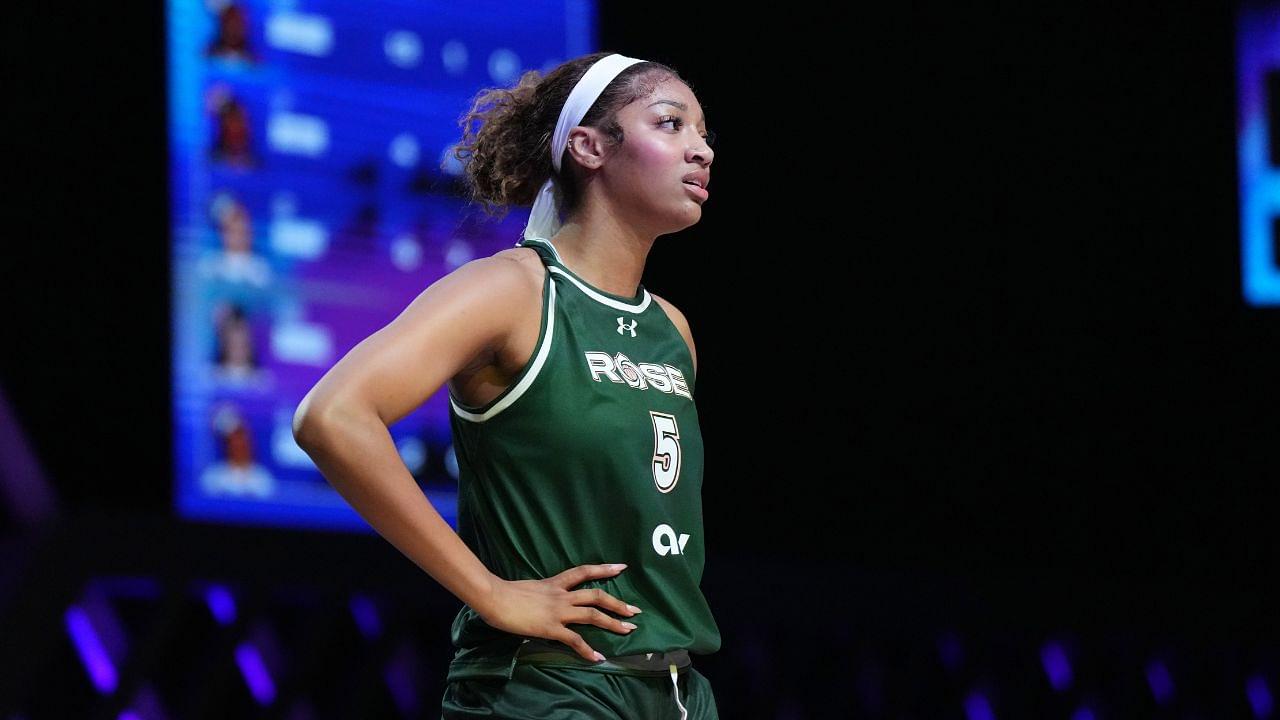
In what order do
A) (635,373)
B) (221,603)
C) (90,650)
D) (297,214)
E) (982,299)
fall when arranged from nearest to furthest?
(635,373) < (90,650) < (221,603) < (297,214) < (982,299)

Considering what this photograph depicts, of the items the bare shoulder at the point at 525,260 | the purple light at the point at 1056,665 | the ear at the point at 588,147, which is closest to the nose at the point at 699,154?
the ear at the point at 588,147

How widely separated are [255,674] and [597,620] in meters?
1.65

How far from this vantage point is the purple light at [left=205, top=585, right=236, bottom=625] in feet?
9.80

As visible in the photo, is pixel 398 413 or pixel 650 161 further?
pixel 650 161

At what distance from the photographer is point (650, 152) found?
1.72 metres

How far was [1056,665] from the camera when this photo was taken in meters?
3.59

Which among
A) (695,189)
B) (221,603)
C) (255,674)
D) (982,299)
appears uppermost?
(695,189)

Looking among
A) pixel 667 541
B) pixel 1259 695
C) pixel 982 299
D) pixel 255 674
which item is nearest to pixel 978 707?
pixel 1259 695

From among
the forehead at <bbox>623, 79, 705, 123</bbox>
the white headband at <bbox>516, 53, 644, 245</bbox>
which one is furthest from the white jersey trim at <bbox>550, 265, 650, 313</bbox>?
the forehead at <bbox>623, 79, 705, 123</bbox>

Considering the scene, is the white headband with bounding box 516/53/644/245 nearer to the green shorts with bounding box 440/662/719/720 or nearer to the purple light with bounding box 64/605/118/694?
the green shorts with bounding box 440/662/719/720

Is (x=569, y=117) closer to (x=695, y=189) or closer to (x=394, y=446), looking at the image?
(x=695, y=189)

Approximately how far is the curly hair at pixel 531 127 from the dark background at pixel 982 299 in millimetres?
1898

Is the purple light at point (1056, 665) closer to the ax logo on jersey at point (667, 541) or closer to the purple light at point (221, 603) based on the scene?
the purple light at point (221, 603)

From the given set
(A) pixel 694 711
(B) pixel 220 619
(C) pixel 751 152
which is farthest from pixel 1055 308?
(A) pixel 694 711
